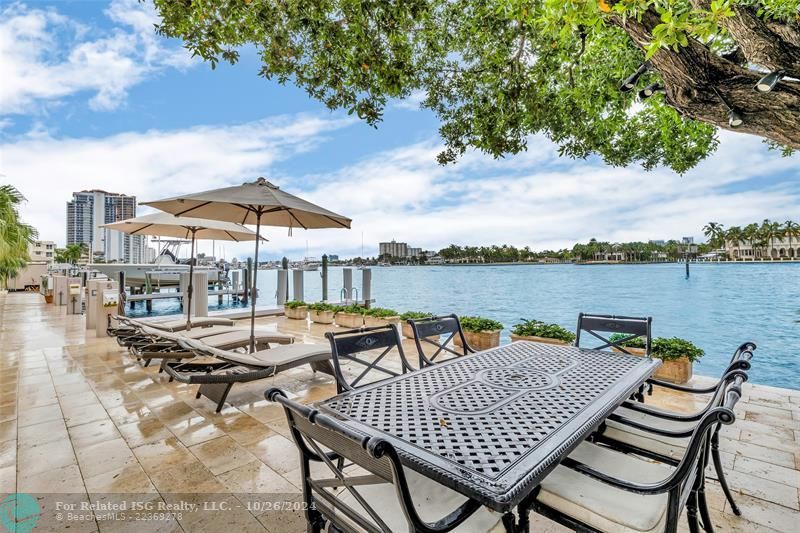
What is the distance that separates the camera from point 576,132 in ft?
16.9

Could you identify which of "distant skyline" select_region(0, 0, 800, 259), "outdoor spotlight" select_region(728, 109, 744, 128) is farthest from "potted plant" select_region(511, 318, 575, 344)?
"outdoor spotlight" select_region(728, 109, 744, 128)

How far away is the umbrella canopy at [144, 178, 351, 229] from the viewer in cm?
347

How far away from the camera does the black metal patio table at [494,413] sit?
1090mm

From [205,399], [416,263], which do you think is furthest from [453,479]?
[416,263]

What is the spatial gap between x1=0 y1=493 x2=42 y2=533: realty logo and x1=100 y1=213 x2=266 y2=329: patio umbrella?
321 centimetres

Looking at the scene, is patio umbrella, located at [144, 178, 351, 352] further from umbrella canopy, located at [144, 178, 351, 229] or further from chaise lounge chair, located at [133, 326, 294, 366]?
chaise lounge chair, located at [133, 326, 294, 366]

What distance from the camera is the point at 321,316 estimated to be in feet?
27.1

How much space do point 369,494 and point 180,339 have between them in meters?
3.62

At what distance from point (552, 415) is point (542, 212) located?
916 inches

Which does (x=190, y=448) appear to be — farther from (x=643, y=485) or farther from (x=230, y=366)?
(x=643, y=485)

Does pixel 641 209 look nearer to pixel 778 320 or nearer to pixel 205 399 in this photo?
pixel 778 320

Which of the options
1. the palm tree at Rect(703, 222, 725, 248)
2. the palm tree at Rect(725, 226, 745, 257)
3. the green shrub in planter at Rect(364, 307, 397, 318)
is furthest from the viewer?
the palm tree at Rect(703, 222, 725, 248)

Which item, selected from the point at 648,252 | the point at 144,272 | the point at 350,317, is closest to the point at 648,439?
the point at 350,317

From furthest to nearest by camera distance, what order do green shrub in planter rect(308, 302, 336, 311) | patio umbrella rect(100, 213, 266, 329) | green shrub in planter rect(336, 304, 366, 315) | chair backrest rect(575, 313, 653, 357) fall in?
1. green shrub in planter rect(308, 302, 336, 311)
2. green shrub in planter rect(336, 304, 366, 315)
3. patio umbrella rect(100, 213, 266, 329)
4. chair backrest rect(575, 313, 653, 357)
